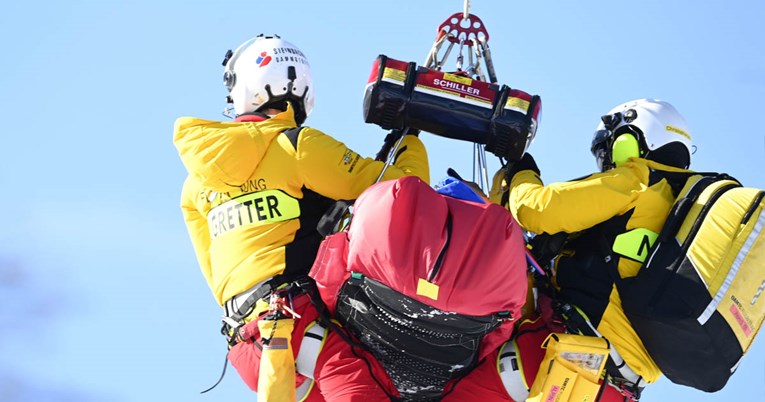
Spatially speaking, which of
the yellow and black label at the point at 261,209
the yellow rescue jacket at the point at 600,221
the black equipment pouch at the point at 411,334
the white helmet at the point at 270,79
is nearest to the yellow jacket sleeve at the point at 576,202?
the yellow rescue jacket at the point at 600,221

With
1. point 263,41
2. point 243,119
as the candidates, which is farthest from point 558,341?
point 263,41

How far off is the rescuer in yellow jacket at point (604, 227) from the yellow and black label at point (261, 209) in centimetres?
180

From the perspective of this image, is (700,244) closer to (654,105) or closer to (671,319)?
(671,319)

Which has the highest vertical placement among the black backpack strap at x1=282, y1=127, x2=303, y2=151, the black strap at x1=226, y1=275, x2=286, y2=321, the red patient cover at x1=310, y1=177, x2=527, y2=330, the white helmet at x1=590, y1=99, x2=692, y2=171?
the white helmet at x1=590, y1=99, x2=692, y2=171

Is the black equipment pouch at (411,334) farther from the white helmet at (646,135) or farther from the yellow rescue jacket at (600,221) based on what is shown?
the white helmet at (646,135)

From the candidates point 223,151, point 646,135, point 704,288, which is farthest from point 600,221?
point 223,151

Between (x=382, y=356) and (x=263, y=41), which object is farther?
(x=263, y=41)

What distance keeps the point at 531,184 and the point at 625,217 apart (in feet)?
2.59

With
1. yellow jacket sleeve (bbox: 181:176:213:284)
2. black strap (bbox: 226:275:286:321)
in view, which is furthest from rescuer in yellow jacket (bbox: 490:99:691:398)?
yellow jacket sleeve (bbox: 181:176:213:284)

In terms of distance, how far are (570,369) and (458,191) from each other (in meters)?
1.65

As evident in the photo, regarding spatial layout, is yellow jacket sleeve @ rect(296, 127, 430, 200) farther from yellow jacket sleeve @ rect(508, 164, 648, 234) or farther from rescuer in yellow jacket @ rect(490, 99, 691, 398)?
rescuer in yellow jacket @ rect(490, 99, 691, 398)

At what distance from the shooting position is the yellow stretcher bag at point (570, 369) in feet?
27.5

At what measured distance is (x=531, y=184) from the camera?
9062mm

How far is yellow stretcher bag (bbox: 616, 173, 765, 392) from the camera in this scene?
843 cm
